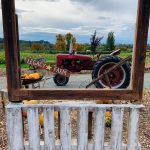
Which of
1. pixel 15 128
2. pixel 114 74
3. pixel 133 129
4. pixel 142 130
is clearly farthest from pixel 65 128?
pixel 142 130

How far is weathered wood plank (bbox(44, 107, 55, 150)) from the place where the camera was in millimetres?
2572

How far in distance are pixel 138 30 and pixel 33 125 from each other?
124 cm

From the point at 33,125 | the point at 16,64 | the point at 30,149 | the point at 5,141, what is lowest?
the point at 5,141

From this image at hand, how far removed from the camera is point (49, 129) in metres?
2.62

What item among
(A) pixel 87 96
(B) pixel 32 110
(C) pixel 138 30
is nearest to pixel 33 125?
(B) pixel 32 110

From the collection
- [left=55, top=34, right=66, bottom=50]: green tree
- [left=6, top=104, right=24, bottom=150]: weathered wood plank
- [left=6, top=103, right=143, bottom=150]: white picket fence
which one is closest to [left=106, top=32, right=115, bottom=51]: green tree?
[left=55, top=34, right=66, bottom=50]: green tree

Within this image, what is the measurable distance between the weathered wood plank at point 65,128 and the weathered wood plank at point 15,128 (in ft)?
1.20

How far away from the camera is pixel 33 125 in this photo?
8.57 ft

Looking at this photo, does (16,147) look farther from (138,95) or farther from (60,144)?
(138,95)

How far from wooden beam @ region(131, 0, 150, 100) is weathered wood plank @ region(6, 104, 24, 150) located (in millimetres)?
1054

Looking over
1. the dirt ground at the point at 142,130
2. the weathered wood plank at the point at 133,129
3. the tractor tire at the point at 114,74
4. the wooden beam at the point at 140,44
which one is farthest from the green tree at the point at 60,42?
the dirt ground at the point at 142,130

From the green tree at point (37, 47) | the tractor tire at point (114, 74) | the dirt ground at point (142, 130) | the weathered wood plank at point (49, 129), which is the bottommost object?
the dirt ground at point (142, 130)

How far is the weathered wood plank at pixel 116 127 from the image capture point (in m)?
2.57

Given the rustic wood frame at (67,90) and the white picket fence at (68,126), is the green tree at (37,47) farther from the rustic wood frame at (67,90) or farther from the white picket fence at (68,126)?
the white picket fence at (68,126)
